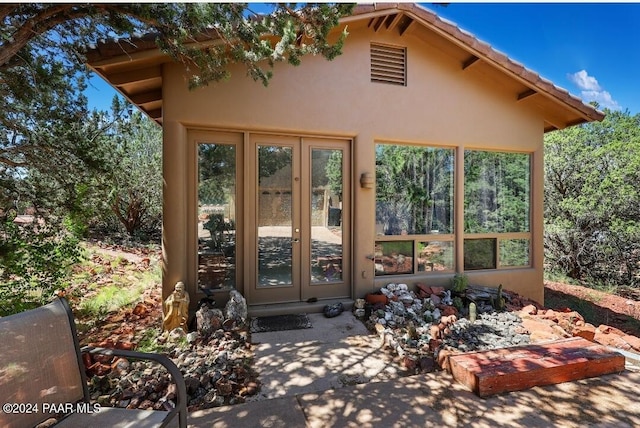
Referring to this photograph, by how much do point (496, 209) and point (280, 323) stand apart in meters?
5.41

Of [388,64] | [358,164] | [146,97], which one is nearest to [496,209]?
[358,164]

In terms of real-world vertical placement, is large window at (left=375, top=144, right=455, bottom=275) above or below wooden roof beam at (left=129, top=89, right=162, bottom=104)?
below

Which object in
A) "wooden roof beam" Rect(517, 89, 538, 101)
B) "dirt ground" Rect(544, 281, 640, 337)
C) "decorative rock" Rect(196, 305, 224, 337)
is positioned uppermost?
"wooden roof beam" Rect(517, 89, 538, 101)

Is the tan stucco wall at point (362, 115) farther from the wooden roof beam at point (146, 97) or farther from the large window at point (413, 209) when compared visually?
the wooden roof beam at point (146, 97)

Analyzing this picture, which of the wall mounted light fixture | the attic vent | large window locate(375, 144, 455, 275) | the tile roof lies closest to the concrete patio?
large window locate(375, 144, 455, 275)

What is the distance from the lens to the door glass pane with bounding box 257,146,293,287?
5.49m

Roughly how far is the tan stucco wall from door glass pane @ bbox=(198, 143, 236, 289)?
0.25 m

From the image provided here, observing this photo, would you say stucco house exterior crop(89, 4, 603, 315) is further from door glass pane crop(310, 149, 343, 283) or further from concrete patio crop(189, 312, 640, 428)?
concrete patio crop(189, 312, 640, 428)

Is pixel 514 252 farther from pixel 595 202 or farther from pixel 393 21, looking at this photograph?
pixel 595 202

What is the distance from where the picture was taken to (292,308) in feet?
17.8

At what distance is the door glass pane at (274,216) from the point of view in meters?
5.49

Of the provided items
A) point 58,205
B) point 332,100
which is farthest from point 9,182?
point 332,100

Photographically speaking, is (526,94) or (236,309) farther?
(526,94)

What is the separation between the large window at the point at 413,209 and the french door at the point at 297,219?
80 cm
